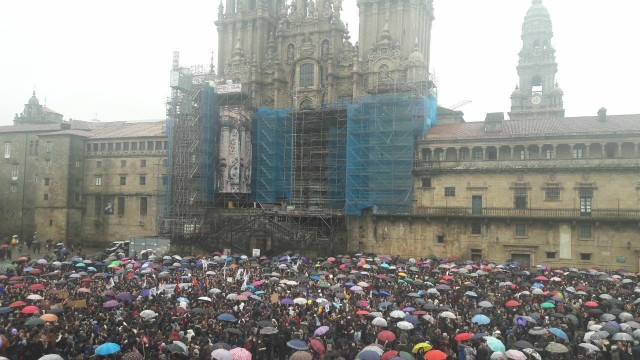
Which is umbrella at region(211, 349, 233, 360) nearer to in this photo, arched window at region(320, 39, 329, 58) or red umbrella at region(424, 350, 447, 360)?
red umbrella at region(424, 350, 447, 360)

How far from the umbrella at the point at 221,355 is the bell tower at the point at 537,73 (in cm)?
8583

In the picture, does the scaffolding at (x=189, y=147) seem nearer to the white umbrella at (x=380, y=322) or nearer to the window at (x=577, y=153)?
the window at (x=577, y=153)

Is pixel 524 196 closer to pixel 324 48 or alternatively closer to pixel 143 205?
pixel 324 48

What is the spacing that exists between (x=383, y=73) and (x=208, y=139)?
21.7 meters

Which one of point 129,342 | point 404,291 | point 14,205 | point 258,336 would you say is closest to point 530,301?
point 404,291

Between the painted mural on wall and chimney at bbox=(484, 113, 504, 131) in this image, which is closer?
chimney at bbox=(484, 113, 504, 131)

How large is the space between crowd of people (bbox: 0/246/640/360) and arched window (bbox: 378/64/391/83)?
29.7 meters

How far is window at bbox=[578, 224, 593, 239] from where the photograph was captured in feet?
158

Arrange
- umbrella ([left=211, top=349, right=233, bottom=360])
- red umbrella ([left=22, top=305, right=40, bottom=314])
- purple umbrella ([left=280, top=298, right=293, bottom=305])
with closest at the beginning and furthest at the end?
umbrella ([left=211, top=349, right=233, bottom=360]), red umbrella ([left=22, top=305, right=40, bottom=314]), purple umbrella ([left=280, top=298, right=293, bottom=305])

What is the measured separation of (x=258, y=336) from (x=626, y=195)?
132 feet

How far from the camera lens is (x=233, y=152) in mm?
62531

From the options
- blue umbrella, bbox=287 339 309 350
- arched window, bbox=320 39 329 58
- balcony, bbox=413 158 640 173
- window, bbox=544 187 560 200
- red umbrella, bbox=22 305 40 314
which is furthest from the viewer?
arched window, bbox=320 39 329 58

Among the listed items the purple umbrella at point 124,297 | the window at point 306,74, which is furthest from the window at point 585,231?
the purple umbrella at point 124,297

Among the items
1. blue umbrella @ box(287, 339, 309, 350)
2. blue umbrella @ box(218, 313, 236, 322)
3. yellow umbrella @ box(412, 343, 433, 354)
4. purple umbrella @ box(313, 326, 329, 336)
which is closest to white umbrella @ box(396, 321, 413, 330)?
yellow umbrella @ box(412, 343, 433, 354)
